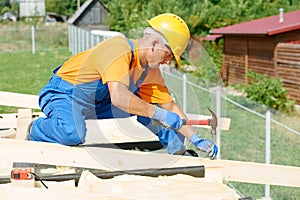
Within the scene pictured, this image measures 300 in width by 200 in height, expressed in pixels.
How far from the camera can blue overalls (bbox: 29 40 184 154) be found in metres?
4.40

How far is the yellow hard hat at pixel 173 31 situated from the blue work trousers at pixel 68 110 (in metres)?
0.69

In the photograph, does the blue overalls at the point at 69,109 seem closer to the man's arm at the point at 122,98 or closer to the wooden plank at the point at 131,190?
the man's arm at the point at 122,98

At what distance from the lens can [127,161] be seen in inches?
164

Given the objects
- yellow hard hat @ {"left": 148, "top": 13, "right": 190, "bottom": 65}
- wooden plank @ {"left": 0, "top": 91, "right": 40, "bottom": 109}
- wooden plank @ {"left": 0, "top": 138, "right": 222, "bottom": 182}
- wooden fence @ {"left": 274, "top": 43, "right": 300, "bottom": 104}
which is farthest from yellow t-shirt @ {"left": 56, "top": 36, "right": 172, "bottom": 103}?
wooden fence @ {"left": 274, "top": 43, "right": 300, "bottom": 104}

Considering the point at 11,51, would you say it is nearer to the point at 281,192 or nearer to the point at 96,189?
the point at 281,192

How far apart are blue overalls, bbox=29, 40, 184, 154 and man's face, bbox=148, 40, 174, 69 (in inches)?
7.4

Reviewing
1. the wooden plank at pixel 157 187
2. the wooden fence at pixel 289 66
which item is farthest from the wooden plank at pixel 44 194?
the wooden fence at pixel 289 66

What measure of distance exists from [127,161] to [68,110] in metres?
0.73

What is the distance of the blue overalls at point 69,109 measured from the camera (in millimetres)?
4398

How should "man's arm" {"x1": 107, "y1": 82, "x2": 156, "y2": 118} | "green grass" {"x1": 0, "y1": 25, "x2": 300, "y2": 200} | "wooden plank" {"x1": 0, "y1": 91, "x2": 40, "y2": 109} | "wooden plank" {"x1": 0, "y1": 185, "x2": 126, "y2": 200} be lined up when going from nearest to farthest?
"wooden plank" {"x1": 0, "y1": 185, "x2": 126, "y2": 200} < "man's arm" {"x1": 107, "y1": 82, "x2": 156, "y2": 118} < "wooden plank" {"x1": 0, "y1": 91, "x2": 40, "y2": 109} < "green grass" {"x1": 0, "y1": 25, "x2": 300, "y2": 200}

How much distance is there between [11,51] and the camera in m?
31.9

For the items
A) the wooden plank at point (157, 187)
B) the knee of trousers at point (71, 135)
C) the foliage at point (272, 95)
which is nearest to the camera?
the wooden plank at point (157, 187)

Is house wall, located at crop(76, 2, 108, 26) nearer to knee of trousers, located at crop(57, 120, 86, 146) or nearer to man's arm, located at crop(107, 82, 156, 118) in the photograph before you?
knee of trousers, located at crop(57, 120, 86, 146)

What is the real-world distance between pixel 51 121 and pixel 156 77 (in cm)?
105
